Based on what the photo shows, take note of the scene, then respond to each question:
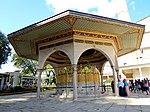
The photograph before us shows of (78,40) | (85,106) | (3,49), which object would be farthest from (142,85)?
(3,49)

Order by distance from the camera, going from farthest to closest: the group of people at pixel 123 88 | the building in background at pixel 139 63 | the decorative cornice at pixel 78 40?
the building in background at pixel 139 63 < the group of people at pixel 123 88 < the decorative cornice at pixel 78 40

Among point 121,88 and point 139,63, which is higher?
point 139,63

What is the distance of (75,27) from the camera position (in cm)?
938

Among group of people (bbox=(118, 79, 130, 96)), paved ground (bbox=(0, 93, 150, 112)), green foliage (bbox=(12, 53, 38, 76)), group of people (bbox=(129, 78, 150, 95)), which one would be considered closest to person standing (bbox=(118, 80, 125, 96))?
group of people (bbox=(118, 79, 130, 96))

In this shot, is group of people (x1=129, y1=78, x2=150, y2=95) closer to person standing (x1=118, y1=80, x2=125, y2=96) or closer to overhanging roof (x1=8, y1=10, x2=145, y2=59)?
person standing (x1=118, y1=80, x2=125, y2=96)

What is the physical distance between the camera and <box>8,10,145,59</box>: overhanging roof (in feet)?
27.2

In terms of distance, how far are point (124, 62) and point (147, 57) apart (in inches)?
130

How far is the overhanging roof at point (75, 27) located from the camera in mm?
8289

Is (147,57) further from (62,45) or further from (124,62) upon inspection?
(62,45)

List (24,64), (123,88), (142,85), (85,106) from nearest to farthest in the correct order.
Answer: (85,106) < (123,88) < (142,85) < (24,64)

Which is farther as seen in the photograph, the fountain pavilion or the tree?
the tree

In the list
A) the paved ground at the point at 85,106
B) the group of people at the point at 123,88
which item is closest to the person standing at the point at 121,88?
the group of people at the point at 123,88

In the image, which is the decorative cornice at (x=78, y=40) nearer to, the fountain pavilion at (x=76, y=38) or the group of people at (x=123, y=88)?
the fountain pavilion at (x=76, y=38)

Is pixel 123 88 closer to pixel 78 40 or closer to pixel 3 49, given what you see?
pixel 78 40
